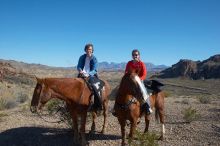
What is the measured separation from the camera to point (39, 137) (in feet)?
36.5

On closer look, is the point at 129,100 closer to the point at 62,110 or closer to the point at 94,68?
the point at 94,68

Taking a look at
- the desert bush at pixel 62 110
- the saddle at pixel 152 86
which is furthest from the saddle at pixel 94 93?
the desert bush at pixel 62 110

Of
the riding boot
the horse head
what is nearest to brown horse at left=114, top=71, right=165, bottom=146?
the riding boot

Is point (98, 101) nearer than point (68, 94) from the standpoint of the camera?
No

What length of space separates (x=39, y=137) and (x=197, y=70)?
2982 inches

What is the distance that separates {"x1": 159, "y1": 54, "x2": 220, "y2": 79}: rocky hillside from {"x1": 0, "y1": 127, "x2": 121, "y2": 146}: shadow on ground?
216ft

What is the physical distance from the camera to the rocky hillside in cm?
7694

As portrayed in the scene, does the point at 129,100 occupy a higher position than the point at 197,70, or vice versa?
the point at 197,70

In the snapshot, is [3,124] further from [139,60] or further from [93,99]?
[139,60]

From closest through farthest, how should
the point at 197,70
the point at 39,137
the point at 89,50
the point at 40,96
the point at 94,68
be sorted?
1. the point at 40,96
2. the point at 89,50
3. the point at 94,68
4. the point at 39,137
5. the point at 197,70

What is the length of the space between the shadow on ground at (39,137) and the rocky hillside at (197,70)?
65699 millimetres

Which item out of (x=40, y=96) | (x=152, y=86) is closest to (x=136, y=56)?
(x=152, y=86)

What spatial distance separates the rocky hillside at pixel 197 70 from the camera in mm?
76944

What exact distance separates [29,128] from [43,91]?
3.66m
